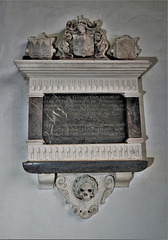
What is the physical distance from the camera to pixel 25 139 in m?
2.74

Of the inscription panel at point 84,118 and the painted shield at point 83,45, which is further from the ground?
the painted shield at point 83,45

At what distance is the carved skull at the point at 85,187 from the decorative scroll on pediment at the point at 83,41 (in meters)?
1.23

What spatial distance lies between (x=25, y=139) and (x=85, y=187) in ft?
2.50

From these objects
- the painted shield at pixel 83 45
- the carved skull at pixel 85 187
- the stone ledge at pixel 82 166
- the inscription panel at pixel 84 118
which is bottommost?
the carved skull at pixel 85 187

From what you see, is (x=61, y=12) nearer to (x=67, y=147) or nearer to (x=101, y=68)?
(x=101, y=68)

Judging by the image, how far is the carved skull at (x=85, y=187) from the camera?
8.30 feet

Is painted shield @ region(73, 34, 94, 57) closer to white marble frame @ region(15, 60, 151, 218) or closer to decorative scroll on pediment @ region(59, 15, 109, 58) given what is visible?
decorative scroll on pediment @ region(59, 15, 109, 58)

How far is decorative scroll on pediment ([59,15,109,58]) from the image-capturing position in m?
2.79

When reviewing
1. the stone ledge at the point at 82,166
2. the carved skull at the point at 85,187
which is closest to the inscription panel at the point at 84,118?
the stone ledge at the point at 82,166

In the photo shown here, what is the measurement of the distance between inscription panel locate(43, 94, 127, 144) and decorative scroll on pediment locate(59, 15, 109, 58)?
441 mm

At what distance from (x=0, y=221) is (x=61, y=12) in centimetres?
225

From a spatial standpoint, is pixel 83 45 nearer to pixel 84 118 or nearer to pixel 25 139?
pixel 84 118

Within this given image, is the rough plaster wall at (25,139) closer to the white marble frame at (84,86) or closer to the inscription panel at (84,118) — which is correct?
the white marble frame at (84,86)

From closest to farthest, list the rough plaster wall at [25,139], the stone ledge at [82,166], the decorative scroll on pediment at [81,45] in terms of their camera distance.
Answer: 1. the stone ledge at [82,166]
2. the rough plaster wall at [25,139]
3. the decorative scroll on pediment at [81,45]
